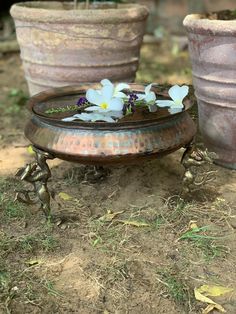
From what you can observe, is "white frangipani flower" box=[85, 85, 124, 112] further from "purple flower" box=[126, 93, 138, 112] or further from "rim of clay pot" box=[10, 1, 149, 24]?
"rim of clay pot" box=[10, 1, 149, 24]


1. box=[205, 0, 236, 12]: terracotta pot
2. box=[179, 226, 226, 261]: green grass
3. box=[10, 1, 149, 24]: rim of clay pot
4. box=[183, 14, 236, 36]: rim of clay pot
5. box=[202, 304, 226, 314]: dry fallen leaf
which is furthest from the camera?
box=[205, 0, 236, 12]: terracotta pot

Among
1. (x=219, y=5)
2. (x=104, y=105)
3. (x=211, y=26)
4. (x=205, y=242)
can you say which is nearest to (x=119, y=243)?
(x=205, y=242)

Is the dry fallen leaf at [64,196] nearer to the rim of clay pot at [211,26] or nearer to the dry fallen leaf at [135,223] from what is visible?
the dry fallen leaf at [135,223]

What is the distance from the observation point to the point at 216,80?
298 centimetres

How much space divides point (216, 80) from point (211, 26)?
290 millimetres

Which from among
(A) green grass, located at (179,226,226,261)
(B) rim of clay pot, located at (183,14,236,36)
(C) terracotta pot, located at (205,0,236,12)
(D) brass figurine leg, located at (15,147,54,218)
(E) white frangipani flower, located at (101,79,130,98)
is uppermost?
(B) rim of clay pot, located at (183,14,236,36)

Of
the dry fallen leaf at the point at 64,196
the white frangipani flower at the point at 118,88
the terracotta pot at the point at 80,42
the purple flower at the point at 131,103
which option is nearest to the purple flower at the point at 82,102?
the white frangipani flower at the point at 118,88

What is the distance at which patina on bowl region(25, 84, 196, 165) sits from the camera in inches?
93.7

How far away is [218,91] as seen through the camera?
302 centimetres

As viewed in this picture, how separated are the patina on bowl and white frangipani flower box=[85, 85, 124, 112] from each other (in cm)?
13

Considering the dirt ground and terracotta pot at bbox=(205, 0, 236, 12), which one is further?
terracotta pot at bbox=(205, 0, 236, 12)

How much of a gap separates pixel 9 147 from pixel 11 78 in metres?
1.82

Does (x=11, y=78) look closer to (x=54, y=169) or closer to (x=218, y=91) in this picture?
(x=54, y=169)

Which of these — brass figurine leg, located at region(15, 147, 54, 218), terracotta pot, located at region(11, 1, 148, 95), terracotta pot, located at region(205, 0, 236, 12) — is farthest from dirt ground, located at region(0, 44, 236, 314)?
terracotta pot, located at region(205, 0, 236, 12)
